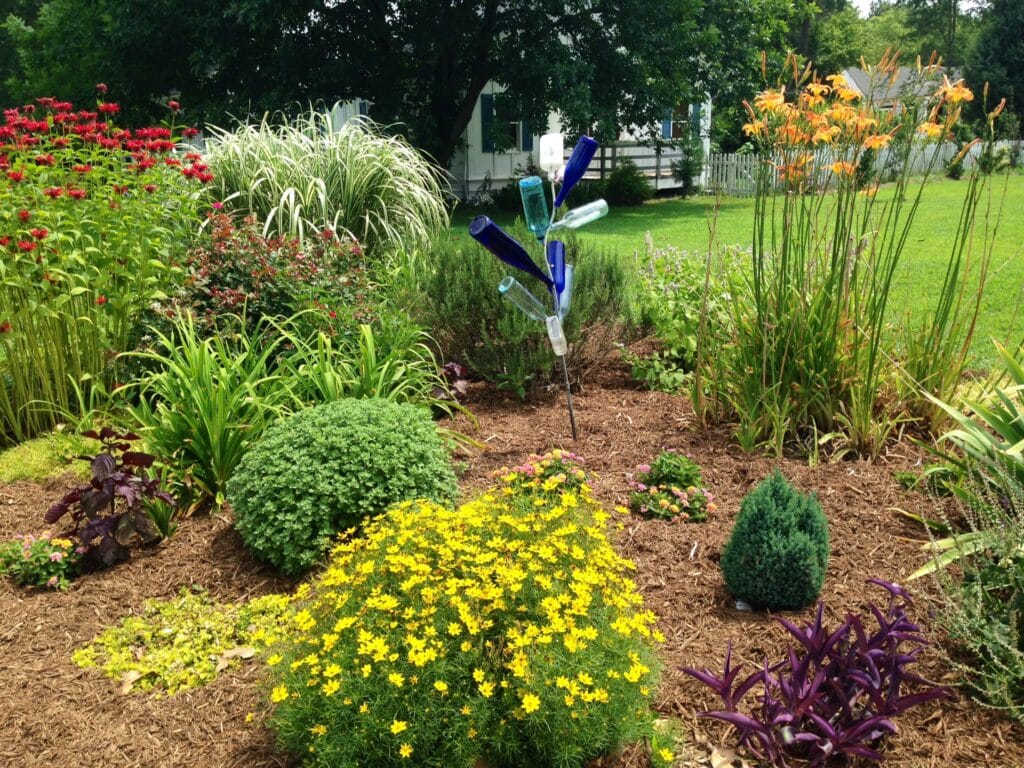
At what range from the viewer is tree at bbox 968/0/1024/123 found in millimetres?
29547

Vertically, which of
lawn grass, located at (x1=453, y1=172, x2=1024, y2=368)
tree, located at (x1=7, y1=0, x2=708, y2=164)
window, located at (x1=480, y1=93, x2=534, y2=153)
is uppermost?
tree, located at (x1=7, y1=0, x2=708, y2=164)

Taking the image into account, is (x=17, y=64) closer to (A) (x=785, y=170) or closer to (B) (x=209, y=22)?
(B) (x=209, y=22)

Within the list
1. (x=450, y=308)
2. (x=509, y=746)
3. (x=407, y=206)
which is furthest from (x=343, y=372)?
(x=407, y=206)

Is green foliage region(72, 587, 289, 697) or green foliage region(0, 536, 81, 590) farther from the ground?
green foliage region(0, 536, 81, 590)

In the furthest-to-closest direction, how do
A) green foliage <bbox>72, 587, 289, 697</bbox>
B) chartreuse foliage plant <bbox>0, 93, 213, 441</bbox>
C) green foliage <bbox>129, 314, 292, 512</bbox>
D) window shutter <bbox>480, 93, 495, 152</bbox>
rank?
window shutter <bbox>480, 93, 495, 152</bbox> → chartreuse foliage plant <bbox>0, 93, 213, 441</bbox> → green foliage <bbox>129, 314, 292, 512</bbox> → green foliage <bbox>72, 587, 289, 697</bbox>

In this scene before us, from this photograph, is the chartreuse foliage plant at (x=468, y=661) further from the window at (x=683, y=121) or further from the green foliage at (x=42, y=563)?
the window at (x=683, y=121)

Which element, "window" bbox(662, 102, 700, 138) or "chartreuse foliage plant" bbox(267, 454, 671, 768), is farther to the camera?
"window" bbox(662, 102, 700, 138)

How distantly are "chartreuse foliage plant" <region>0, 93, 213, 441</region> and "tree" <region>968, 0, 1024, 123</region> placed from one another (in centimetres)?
3213

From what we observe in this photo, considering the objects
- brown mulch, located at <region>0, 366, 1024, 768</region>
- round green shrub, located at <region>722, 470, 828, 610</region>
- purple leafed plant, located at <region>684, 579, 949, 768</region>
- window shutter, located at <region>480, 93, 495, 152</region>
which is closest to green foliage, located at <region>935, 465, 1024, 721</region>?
brown mulch, located at <region>0, 366, 1024, 768</region>

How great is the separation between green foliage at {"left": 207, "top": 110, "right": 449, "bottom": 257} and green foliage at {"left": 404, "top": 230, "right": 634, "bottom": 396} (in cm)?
212

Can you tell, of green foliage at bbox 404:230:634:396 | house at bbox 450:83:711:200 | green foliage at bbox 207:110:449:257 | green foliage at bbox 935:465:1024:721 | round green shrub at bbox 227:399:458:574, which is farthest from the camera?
house at bbox 450:83:711:200

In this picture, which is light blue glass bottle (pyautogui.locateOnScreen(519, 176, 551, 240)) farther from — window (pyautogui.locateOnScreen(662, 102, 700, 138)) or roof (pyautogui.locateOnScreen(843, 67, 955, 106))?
window (pyautogui.locateOnScreen(662, 102, 700, 138))

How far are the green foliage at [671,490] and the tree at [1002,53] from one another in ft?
105

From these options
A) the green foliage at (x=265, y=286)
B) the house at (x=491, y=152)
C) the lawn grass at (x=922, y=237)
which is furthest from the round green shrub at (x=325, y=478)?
the house at (x=491, y=152)
